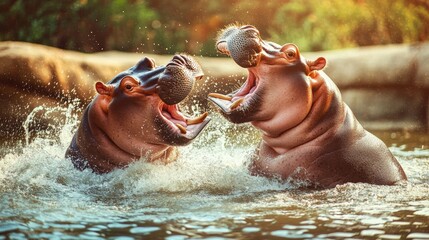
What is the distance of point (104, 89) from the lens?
4703 mm

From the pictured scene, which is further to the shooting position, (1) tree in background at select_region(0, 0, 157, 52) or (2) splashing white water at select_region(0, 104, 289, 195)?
(1) tree in background at select_region(0, 0, 157, 52)

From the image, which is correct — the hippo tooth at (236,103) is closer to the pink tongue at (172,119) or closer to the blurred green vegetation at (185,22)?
the pink tongue at (172,119)

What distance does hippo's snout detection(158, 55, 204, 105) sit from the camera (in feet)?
15.1

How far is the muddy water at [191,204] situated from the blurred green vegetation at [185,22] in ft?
23.2

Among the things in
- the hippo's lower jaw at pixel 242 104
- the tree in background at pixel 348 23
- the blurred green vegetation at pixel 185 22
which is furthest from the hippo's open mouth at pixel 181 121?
the blurred green vegetation at pixel 185 22

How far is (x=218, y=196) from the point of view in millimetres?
4531

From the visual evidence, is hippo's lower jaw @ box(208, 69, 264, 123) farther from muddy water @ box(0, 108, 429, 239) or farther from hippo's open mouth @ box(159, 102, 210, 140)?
muddy water @ box(0, 108, 429, 239)

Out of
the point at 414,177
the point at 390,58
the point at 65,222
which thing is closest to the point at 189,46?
the point at 390,58

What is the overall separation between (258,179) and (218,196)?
13.7 inches

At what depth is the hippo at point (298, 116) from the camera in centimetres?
461

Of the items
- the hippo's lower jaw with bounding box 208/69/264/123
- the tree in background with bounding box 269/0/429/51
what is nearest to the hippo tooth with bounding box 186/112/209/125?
the hippo's lower jaw with bounding box 208/69/264/123

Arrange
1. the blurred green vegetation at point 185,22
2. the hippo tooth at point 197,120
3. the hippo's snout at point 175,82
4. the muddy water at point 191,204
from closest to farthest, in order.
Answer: the muddy water at point 191,204 → the hippo's snout at point 175,82 → the hippo tooth at point 197,120 → the blurred green vegetation at point 185,22

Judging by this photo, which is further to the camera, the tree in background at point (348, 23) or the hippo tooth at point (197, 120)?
the tree in background at point (348, 23)

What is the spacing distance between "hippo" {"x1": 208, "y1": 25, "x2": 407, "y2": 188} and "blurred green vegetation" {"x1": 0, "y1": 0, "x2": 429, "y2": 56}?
22.7ft
